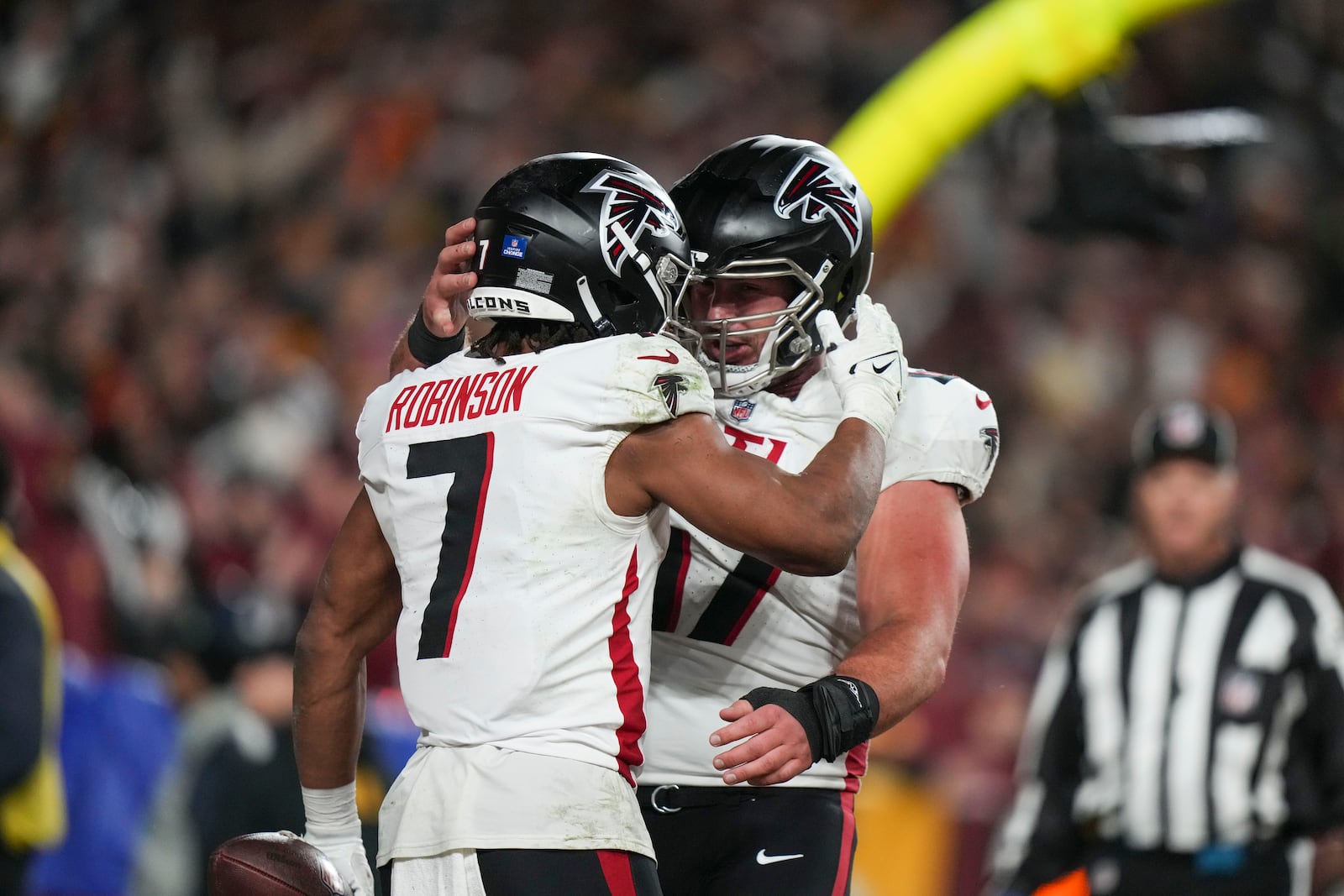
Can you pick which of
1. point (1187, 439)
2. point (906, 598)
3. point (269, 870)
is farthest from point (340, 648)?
point (1187, 439)

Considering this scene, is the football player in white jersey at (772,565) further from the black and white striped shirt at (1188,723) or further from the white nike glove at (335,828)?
the black and white striped shirt at (1188,723)

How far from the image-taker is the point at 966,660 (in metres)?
9.20

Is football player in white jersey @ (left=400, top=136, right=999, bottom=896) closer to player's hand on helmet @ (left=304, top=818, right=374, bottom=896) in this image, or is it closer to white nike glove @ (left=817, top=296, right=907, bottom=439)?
white nike glove @ (left=817, top=296, right=907, bottom=439)

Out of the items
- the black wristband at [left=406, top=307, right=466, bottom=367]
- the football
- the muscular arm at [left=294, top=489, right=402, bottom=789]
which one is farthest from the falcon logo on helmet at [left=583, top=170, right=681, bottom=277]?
the football

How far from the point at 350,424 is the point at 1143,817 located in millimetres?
5505

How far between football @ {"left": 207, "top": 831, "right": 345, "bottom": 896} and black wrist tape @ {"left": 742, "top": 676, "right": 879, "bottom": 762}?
81 cm

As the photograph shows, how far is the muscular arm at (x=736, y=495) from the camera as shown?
8.68 ft

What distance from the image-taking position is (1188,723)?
5.27m

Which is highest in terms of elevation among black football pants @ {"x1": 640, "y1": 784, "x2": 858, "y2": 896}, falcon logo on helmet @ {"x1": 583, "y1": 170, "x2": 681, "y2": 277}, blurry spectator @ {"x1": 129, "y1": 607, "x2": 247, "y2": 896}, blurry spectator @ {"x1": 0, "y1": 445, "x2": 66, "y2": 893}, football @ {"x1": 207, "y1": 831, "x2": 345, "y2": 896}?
falcon logo on helmet @ {"x1": 583, "y1": 170, "x2": 681, "y2": 277}

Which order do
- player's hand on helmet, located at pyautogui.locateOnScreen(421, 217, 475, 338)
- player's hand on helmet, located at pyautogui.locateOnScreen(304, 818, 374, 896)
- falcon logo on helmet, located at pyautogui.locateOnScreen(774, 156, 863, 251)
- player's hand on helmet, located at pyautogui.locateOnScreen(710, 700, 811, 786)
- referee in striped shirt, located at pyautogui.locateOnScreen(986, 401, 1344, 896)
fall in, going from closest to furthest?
player's hand on helmet, located at pyautogui.locateOnScreen(710, 700, 811, 786)
player's hand on helmet, located at pyautogui.locateOnScreen(421, 217, 475, 338)
player's hand on helmet, located at pyautogui.locateOnScreen(304, 818, 374, 896)
falcon logo on helmet, located at pyautogui.locateOnScreen(774, 156, 863, 251)
referee in striped shirt, located at pyautogui.locateOnScreen(986, 401, 1344, 896)

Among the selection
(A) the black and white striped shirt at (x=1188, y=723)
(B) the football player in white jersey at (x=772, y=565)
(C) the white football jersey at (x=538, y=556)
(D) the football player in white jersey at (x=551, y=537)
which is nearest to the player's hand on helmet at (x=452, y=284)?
(B) the football player in white jersey at (x=772, y=565)

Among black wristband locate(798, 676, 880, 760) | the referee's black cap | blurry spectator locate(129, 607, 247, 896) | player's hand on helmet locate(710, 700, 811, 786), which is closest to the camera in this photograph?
player's hand on helmet locate(710, 700, 811, 786)

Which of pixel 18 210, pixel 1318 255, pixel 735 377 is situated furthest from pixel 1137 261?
pixel 735 377

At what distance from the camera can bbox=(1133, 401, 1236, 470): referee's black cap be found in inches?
216
